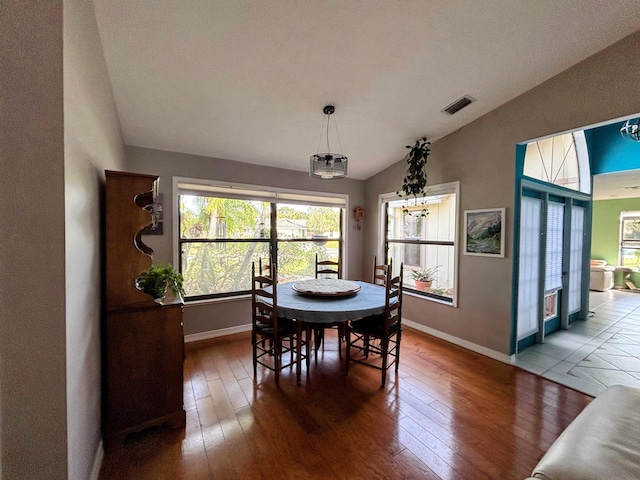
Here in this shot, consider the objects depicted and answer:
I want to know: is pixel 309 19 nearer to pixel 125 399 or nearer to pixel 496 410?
pixel 125 399

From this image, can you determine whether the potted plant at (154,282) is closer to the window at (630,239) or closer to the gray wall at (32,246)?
the gray wall at (32,246)

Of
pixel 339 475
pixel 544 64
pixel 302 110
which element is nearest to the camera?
pixel 339 475

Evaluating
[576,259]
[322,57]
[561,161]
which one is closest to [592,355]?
[576,259]

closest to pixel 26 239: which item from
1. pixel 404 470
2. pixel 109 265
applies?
pixel 109 265

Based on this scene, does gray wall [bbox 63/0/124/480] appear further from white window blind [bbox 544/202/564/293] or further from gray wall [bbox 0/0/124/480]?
white window blind [bbox 544/202/564/293]

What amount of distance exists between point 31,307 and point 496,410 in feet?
9.70

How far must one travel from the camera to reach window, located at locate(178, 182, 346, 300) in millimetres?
3414

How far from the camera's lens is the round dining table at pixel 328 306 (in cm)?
216

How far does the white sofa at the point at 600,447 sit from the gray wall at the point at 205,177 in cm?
335

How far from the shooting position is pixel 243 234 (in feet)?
12.3

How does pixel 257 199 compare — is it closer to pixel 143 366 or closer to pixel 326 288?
pixel 326 288

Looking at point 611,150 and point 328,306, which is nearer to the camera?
point 328,306

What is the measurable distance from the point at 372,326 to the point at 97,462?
2.18 meters

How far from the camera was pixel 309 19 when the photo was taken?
1.74m
